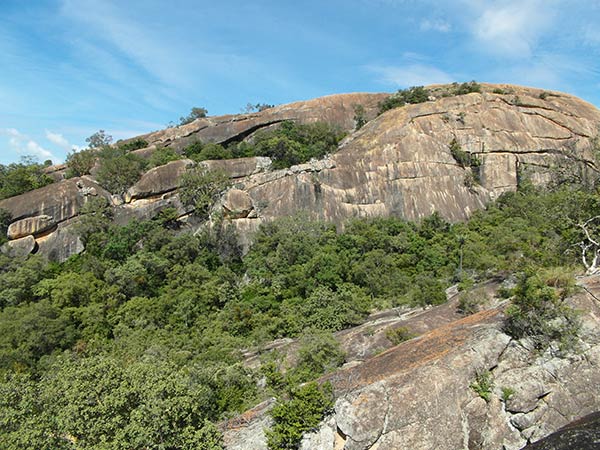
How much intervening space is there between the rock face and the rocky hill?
25513mm

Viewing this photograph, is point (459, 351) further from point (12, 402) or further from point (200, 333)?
point (200, 333)

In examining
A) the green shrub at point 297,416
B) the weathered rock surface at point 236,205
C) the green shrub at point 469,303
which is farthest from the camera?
the weathered rock surface at point 236,205

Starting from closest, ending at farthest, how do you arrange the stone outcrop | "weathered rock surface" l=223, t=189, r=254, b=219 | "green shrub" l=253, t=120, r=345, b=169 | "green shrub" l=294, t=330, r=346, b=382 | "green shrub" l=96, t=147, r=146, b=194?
"green shrub" l=294, t=330, r=346, b=382
"weathered rock surface" l=223, t=189, r=254, b=219
the stone outcrop
"green shrub" l=96, t=147, r=146, b=194
"green shrub" l=253, t=120, r=345, b=169

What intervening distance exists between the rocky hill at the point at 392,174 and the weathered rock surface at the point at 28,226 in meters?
0.08

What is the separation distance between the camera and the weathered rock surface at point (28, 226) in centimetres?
3572

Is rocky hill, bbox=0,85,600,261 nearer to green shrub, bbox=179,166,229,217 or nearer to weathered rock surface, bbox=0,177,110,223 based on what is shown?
weathered rock surface, bbox=0,177,110,223

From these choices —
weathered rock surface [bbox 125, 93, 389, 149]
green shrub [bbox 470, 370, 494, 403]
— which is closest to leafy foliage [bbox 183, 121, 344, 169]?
weathered rock surface [bbox 125, 93, 389, 149]

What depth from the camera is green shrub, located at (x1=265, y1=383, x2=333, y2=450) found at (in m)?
9.23

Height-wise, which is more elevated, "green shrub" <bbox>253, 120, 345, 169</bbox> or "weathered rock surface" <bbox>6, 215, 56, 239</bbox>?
"green shrub" <bbox>253, 120, 345, 169</bbox>

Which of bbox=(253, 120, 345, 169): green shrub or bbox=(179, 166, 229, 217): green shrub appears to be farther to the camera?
bbox=(253, 120, 345, 169): green shrub

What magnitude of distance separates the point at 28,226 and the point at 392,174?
3157 centimetres

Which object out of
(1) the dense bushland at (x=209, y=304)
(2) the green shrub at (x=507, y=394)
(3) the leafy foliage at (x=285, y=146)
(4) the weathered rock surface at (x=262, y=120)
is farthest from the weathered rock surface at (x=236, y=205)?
(2) the green shrub at (x=507, y=394)

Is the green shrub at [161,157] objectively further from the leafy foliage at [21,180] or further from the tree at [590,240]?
the tree at [590,240]

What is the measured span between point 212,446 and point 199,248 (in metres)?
24.9
